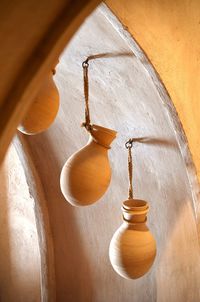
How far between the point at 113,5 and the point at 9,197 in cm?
236

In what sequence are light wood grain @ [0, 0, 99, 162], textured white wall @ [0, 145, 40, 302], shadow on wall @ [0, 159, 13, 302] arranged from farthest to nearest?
shadow on wall @ [0, 159, 13, 302], textured white wall @ [0, 145, 40, 302], light wood grain @ [0, 0, 99, 162]

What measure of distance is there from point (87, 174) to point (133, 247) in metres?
0.32

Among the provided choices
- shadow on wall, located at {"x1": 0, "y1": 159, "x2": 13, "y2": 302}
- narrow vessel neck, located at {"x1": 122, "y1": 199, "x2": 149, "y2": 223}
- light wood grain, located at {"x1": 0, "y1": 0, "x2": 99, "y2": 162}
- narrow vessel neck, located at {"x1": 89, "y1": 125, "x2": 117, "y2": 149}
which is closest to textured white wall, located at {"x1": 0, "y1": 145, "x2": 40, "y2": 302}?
shadow on wall, located at {"x1": 0, "y1": 159, "x2": 13, "y2": 302}

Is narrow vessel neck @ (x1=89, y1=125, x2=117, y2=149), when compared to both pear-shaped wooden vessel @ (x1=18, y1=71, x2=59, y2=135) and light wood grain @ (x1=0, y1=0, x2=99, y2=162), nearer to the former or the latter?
pear-shaped wooden vessel @ (x1=18, y1=71, x2=59, y2=135)

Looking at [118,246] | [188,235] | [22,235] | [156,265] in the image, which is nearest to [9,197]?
[22,235]

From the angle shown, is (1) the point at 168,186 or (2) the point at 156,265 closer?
(1) the point at 168,186

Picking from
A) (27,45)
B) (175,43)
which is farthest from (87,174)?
(27,45)

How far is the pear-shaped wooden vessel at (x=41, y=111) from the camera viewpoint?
4.36 feet

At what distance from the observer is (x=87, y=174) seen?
1.42m

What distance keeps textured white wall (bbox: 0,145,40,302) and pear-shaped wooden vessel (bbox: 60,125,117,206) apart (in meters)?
1.89

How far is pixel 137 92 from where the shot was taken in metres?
1.82

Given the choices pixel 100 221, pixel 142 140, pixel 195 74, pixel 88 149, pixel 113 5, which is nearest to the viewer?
pixel 113 5

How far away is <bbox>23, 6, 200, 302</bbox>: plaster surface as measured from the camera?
1789 mm

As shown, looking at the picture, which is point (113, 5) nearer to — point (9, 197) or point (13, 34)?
point (13, 34)
